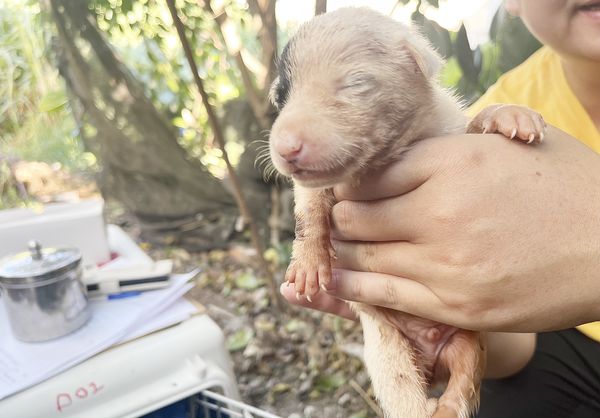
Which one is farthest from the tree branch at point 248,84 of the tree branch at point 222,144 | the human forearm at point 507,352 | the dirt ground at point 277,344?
the human forearm at point 507,352

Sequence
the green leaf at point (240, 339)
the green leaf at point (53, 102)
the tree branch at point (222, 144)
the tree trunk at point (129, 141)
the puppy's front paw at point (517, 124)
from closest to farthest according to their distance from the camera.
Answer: the puppy's front paw at point (517, 124) → the tree branch at point (222, 144) → the green leaf at point (240, 339) → the green leaf at point (53, 102) → the tree trunk at point (129, 141)

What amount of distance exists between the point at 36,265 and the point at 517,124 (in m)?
1.52

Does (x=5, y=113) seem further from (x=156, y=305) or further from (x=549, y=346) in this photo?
(x=549, y=346)

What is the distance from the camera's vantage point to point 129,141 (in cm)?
381

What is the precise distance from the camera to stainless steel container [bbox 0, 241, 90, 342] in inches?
65.4

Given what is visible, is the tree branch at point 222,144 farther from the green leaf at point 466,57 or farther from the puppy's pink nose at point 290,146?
the puppy's pink nose at point 290,146

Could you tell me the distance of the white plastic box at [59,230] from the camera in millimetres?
2148

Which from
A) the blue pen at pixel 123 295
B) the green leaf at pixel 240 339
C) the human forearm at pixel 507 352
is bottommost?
the green leaf at pixel 240 339

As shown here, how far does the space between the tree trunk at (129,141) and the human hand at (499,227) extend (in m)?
2.87

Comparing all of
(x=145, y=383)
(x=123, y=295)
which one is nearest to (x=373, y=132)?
(x=145, y=383)

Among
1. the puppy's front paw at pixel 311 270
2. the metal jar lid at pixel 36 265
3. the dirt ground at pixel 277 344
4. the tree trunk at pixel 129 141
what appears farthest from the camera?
the tree trunk at pixel 129 141

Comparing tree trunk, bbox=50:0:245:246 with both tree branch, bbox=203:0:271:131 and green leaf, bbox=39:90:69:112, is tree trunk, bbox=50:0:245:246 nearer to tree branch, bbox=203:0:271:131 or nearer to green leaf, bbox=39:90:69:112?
green leaf, bbox=39:90:69:112

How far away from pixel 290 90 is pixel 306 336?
2.14 meters

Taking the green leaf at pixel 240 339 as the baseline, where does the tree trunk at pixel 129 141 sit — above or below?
above
